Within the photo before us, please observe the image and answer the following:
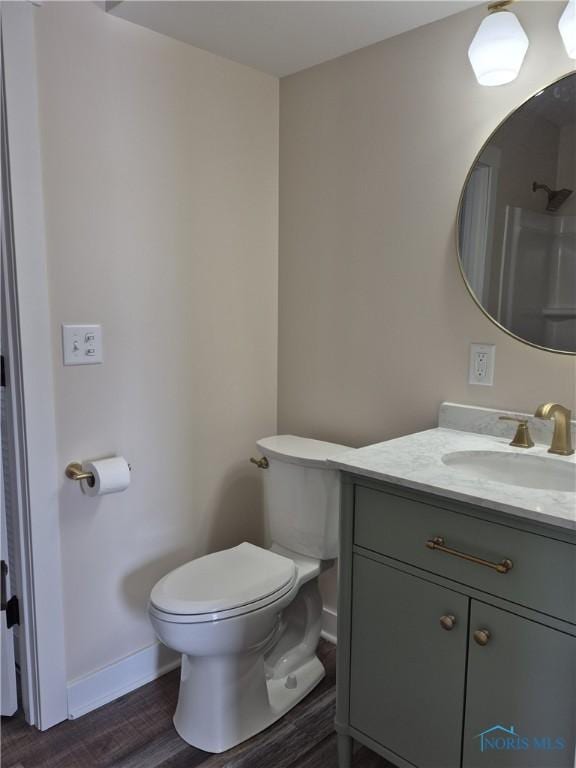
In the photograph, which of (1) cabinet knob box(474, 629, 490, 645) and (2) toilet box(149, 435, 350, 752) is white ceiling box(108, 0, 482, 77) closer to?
(2) toilet box(149, 435, 350, 752)

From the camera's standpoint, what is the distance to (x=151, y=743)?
1707mm

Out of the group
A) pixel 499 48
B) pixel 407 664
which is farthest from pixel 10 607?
pixel 499 48

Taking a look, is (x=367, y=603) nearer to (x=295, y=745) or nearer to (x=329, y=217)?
(x=295, y=745)

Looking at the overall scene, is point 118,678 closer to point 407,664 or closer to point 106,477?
point 106,477

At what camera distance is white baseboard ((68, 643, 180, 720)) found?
182 cm

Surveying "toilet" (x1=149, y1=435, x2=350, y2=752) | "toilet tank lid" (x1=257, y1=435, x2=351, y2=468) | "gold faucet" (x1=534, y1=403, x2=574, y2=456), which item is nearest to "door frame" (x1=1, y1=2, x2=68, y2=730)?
"toilet" (x1=149, y1=435, x2=350, y2=752)

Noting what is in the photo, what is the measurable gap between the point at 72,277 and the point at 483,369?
4.00 ft

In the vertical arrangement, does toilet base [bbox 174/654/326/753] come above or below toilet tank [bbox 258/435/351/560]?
below

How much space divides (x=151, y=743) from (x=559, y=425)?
56.9 inches

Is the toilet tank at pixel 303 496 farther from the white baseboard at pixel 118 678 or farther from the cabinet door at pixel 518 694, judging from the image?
the cabinet door at pixel 518 694

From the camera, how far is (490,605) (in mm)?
1200

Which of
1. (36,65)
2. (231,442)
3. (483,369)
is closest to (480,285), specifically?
(483,369)

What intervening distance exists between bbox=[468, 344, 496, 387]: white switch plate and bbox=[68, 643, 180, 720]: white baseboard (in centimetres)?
138

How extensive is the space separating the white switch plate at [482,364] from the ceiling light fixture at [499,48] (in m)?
0.70
